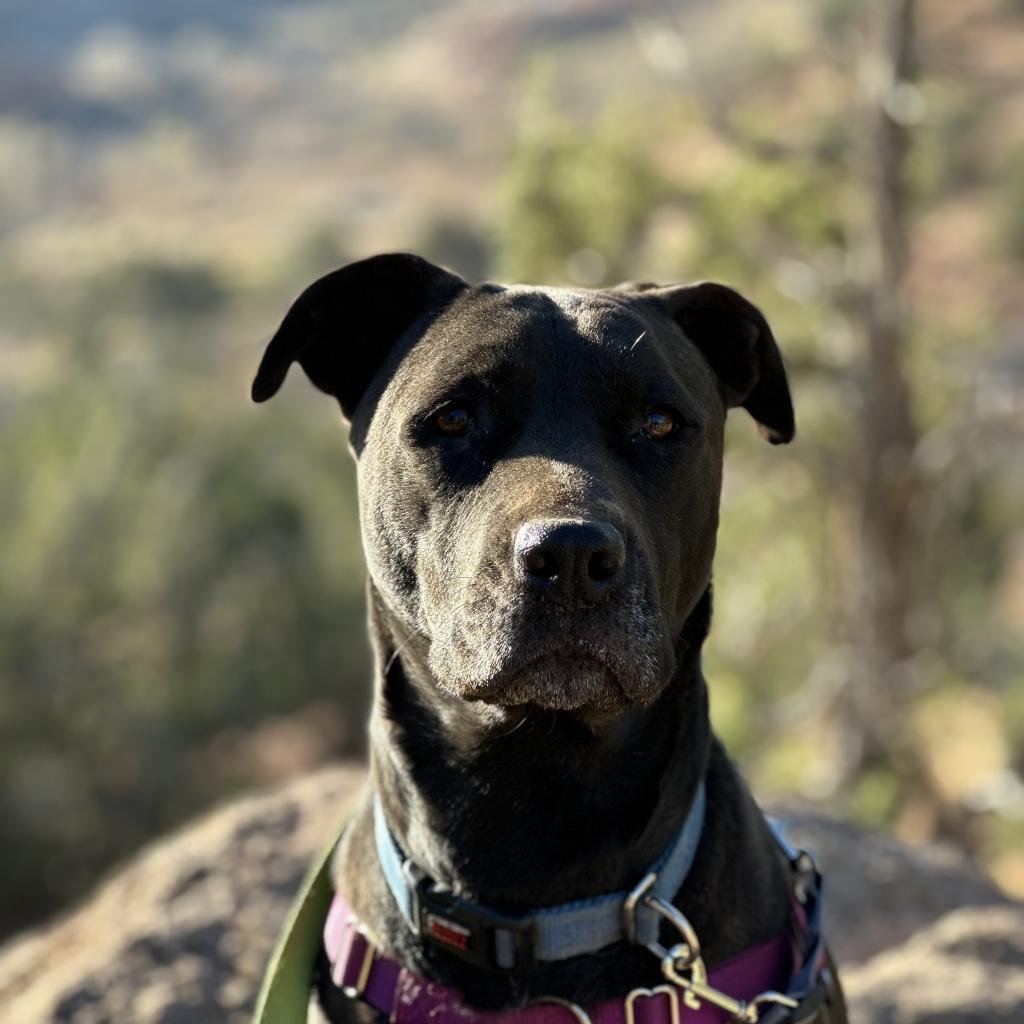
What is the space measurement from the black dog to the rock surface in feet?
4.53

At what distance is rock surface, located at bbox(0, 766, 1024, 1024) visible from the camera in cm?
425

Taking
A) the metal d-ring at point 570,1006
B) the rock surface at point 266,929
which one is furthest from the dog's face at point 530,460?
the rock surface at point 266,929

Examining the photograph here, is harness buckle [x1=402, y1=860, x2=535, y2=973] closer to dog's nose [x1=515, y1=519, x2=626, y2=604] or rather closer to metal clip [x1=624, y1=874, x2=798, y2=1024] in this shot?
metal clip [x1=624, y1=874, x2=798, y2=1024]

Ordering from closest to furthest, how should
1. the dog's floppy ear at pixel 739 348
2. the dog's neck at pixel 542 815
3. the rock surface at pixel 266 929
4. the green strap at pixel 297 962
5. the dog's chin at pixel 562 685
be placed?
the dog's chin at pixel 562 685, the dog's neck at pixel 542 815, the green strap at pixel 297 962, the dog's floppy ear at pixel 739 348, the rock surface at pixel 266 929

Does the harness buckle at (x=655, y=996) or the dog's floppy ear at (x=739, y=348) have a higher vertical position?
the dog's floppy ear at (x=739, y=348)

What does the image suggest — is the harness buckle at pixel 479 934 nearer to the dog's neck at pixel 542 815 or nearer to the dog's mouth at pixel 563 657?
the dog's neck at pixel 542 815

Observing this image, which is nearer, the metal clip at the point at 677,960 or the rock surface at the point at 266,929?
the metal clip at the point at 677,960

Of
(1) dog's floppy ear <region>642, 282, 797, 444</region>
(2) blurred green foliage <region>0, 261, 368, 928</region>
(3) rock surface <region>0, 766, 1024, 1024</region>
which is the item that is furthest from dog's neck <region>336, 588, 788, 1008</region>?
(2) blurred green foliage <region>0, 261, 368, 928</region>

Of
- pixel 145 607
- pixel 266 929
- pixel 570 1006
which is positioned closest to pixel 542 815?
pixel 570 1006

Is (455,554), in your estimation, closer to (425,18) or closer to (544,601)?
(544,601)

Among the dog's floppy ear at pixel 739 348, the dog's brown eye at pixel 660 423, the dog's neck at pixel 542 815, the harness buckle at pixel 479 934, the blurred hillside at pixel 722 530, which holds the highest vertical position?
the blurred hillside at pixel 722 530

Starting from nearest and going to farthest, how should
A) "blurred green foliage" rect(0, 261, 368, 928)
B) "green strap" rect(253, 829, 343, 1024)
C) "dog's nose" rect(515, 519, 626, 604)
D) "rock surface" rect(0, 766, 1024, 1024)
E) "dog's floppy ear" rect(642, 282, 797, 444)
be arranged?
"dog's nose" rect(515, 519, 626, 604)
"green strap" rect(253, 829, 343, 1024)
"dog's floppy ear" rect(642, 282, 797, 444)
"rock surface" rect(0, 766, 1024, 1024)
"blurred green foliage" rect(0, 261, 368, 928)

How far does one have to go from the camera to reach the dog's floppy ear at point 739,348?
342 cm

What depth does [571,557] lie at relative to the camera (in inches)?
98.0
